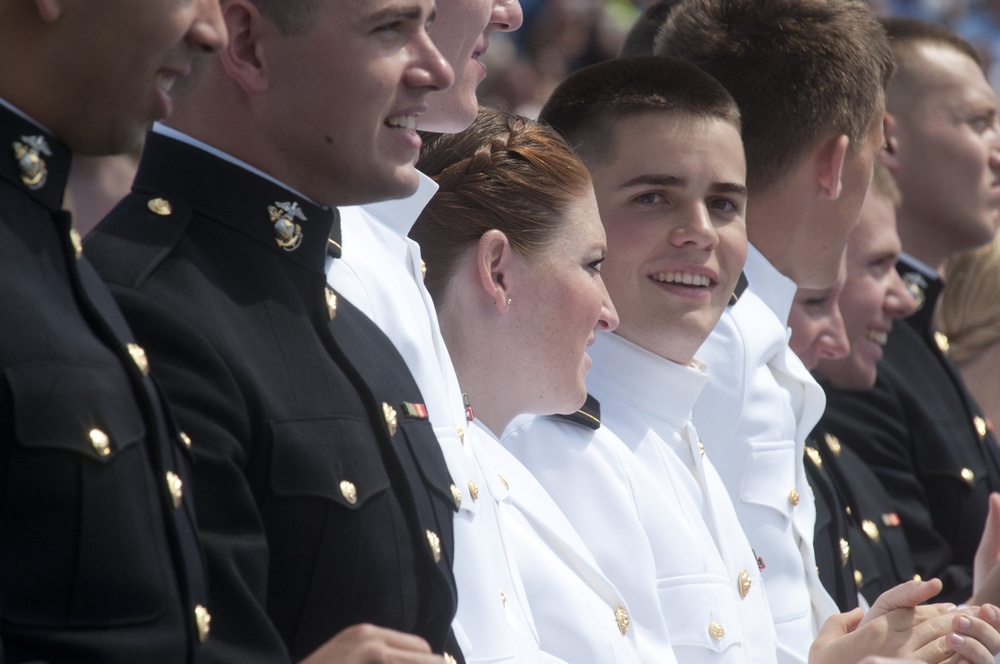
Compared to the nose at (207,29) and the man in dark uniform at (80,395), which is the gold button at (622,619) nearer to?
the man in dark uniform at (80,395)

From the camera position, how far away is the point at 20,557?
5.40ft

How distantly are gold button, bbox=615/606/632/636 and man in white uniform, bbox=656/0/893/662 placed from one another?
0.85m

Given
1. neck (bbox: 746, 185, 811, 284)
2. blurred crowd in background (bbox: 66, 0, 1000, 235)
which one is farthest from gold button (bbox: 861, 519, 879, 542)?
blurred crowd in background (bbox: 66, 0, 1000, 235)

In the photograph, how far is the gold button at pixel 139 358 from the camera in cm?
180

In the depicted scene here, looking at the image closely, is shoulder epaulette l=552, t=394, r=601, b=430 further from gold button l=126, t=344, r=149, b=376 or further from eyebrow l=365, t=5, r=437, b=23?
gold button l=126, t=344, r=149, b=376

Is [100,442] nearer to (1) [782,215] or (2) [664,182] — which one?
(2) [664,182]

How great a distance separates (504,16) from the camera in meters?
3.36

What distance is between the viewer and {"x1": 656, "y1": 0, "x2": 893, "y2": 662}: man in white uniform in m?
3.73

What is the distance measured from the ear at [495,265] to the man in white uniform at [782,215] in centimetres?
87

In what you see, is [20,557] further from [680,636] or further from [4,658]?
[680,636]

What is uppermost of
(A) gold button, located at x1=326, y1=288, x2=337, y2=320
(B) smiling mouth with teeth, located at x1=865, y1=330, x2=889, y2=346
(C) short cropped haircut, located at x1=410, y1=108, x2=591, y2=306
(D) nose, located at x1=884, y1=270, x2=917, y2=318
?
(A) gold button, located at x1=326, y1=288, x2=337, y2=320

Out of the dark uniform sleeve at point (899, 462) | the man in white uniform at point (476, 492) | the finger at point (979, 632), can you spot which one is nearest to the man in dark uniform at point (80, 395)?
the man in white uniform at point (476, 492)

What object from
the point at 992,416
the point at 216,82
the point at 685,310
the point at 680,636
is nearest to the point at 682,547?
the point at 680,636

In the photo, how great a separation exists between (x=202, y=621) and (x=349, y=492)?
329mm
